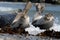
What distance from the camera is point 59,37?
8.87 metres

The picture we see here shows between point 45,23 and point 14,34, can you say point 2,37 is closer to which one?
point 14,34

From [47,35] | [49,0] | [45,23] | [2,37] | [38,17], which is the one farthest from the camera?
[49,0]

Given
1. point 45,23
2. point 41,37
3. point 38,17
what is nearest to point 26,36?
point 41,37

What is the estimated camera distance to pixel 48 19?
9.82 meters

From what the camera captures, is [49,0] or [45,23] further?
[49,0]

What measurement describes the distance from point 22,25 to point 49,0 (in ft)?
126

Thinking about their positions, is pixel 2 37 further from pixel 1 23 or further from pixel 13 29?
pixel 1 23

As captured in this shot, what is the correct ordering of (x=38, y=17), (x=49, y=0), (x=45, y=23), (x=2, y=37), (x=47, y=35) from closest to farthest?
(x=2, y=37), (x=47, y=35), (x=45, y=23), (x=38, y=17), (x=49, y=0)

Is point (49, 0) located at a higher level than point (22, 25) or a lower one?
lower

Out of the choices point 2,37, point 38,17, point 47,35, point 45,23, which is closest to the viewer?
point 2,37

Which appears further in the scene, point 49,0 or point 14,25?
point 49,0

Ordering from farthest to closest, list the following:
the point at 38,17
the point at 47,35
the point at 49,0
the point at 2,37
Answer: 1. the point at 49,0
2. the point at 38,17
3. the point at 47,35
4. the point at 2,37

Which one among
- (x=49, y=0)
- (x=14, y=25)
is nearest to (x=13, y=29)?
(x=14, y=25)

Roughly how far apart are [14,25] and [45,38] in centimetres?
124
